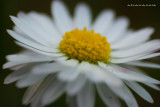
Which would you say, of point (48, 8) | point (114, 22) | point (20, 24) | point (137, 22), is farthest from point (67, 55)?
point (137, 22)

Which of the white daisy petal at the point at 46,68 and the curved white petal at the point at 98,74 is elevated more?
the white daisy petal at the point at 46,68

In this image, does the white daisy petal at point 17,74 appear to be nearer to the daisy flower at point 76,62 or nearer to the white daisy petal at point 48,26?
the daisy flower at point 76,62

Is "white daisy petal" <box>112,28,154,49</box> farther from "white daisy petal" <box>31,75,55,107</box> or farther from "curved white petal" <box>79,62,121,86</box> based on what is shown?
"white daisy petal" <box>31,75,55,107</box>

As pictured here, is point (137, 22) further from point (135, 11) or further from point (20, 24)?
point (20, 24)

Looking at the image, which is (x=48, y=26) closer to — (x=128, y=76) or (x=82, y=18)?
(x=82, y=18)

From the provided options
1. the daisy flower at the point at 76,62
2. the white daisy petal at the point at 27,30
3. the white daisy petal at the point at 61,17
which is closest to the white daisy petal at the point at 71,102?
the daisy flower at the point at 76,62

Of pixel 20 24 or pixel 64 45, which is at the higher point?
pixel 20 24

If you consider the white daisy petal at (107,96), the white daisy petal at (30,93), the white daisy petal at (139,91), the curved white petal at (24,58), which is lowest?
the white daisy petal at (139,91)

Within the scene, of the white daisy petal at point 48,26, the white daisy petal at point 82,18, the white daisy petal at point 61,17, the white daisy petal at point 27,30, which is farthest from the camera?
the white daisy petal at point 82,18
